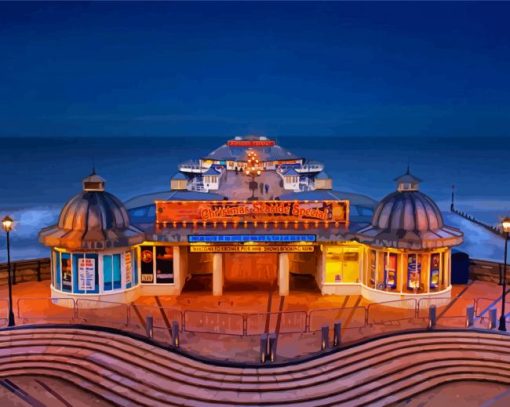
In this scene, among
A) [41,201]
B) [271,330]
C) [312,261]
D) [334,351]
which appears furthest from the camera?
[41,201]

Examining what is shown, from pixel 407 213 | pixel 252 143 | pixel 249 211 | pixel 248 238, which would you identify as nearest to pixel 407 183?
pixel 407 213

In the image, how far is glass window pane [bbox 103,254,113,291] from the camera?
26312mm

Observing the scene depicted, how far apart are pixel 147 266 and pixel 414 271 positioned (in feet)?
39.8

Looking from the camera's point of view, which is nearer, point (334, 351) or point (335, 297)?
point (334, 351)

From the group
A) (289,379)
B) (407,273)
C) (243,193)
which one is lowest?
(289,379)

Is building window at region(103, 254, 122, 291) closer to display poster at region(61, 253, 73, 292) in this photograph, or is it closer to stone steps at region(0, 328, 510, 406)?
display poster at region(61, 253, 73, 292)

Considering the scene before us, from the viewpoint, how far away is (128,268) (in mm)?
27297

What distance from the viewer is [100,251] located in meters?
26.0

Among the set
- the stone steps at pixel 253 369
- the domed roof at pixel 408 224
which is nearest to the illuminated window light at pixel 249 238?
the domed roof at pixel 408 224

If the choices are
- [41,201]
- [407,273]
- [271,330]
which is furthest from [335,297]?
[41,201]

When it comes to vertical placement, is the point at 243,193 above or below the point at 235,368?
above

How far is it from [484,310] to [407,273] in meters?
3.47

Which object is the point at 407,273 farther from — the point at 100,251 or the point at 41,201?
the point at 41,201

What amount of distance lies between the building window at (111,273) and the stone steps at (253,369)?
3.79 metres
